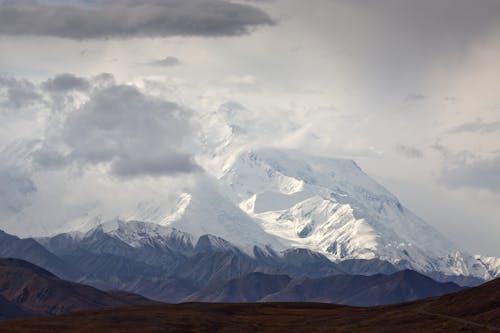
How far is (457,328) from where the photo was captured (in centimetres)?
19825

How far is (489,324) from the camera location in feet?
645

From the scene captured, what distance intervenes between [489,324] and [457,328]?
6.11 meters
